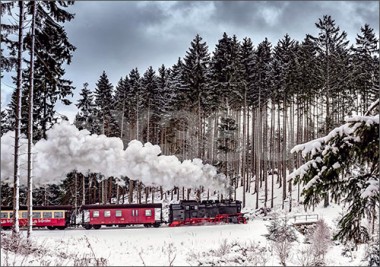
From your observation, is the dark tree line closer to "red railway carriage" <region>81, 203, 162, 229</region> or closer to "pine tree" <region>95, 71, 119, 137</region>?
"pine tree" <region>95, 71, 119, 137</region>

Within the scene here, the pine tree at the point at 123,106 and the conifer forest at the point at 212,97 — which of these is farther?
the pine tree at the point at 123,106

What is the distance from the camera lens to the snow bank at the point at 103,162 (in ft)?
74.9

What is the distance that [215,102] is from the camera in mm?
35781

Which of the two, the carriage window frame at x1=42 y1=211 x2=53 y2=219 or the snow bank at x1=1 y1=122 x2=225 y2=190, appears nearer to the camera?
the snow bank at x1=1 y1=122 x2=225 y2=190


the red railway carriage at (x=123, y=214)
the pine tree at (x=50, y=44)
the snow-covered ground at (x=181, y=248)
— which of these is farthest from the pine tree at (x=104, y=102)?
the pine tree at (x=50, y=44)

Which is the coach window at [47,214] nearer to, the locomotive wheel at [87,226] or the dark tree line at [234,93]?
the locomotive wheel at [87,226]

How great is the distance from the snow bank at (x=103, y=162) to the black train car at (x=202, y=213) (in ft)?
7.03

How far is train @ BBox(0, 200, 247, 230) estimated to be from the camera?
24.2 m

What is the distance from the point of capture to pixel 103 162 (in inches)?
1004

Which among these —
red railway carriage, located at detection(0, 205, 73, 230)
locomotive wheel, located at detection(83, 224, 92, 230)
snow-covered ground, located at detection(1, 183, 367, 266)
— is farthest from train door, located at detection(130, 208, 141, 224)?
red railway carriage, located at detection(0, 205, 73, 230)

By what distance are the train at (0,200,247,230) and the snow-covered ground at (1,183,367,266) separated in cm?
164

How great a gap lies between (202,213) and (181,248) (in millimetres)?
9008

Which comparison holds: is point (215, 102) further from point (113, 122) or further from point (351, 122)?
point (351, 122)

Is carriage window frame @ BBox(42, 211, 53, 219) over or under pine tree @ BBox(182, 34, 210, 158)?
under
